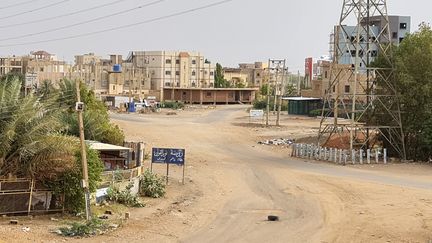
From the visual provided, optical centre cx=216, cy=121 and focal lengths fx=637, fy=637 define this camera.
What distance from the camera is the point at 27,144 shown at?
1988cm

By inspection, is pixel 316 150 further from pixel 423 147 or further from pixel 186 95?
pixel 186 95

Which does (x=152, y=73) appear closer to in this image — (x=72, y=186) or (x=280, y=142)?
(x=280, y=142)

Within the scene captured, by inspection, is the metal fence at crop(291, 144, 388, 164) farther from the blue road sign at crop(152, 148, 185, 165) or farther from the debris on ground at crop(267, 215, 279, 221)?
the debris on ground at crop(267, 215, 279, 221)

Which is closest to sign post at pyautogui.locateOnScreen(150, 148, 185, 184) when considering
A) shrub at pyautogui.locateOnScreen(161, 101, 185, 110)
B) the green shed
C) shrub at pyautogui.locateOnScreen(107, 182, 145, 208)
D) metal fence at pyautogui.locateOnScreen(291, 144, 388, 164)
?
shrub at pyautogui.locateOnScreen(107, 182, 145, 208)

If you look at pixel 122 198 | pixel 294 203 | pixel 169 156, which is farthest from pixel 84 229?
pixel 169 156

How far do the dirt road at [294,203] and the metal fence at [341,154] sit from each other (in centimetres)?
131

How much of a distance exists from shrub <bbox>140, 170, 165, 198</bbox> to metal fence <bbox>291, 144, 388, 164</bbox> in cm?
1653

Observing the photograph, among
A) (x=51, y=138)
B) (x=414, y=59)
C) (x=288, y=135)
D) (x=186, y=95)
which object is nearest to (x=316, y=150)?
(x=414, y=59)

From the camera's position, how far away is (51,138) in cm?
2044

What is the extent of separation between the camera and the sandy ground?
62.8 ft

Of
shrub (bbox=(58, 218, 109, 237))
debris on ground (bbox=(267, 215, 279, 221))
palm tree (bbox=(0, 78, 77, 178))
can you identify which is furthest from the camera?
debris on ground (bbox=(267, 215, 279, 221))

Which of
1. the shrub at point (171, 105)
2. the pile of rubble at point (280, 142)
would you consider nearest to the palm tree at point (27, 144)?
the pile of rubble at point (280, 142)

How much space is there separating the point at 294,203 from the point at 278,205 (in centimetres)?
83

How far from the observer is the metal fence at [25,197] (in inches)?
765
